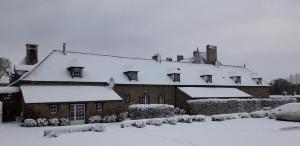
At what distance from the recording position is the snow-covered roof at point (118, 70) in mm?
27578

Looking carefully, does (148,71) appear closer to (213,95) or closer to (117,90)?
(117,90)

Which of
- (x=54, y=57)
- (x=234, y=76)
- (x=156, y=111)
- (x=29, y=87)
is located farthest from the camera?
(x=234, y=76)

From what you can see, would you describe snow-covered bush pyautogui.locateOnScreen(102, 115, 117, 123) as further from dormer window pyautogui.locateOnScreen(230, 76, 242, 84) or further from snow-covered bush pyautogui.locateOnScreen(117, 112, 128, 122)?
dormer window pyautogui.locateOnScreen(230, 76, 242, 84)

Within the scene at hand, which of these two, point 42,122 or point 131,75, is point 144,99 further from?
point 42,122

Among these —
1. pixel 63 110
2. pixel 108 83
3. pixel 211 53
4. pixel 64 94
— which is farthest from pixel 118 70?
pixel 211 53

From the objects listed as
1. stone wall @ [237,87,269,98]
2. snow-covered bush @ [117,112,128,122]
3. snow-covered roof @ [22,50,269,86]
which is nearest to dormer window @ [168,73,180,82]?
snow-covered roof @ [22,50,269,86]

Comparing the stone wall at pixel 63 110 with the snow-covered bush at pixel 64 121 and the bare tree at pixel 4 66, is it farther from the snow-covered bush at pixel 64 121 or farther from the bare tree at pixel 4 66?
the bare tree at pixel 4 66

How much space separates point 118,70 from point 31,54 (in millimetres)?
9553

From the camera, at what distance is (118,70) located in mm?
32594

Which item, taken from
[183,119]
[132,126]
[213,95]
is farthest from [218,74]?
[132,126]

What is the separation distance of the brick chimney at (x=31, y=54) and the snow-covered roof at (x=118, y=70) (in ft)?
9.41

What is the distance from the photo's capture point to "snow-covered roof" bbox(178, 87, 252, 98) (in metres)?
33.7

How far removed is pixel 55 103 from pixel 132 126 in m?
6.73

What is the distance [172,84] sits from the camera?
3478 centimetres
